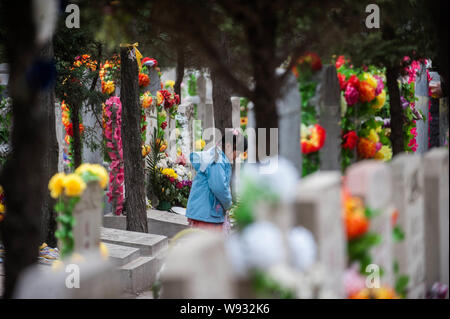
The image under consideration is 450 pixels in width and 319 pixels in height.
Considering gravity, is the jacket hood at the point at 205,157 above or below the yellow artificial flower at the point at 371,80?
below

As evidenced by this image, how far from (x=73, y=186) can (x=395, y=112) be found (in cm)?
458

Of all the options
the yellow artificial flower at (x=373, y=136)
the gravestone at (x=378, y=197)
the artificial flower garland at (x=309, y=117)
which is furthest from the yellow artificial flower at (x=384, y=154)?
the gravestone at (x=378, y=197)

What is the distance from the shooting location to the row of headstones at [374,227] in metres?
3.20

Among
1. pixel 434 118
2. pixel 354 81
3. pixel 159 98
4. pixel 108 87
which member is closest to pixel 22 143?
pixel 354 81

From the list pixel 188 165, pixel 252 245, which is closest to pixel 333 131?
pixel 252 245

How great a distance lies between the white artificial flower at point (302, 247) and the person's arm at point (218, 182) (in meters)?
3.85

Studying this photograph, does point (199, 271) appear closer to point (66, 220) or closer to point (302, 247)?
point (302, 247)

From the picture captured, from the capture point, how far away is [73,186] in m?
3.84

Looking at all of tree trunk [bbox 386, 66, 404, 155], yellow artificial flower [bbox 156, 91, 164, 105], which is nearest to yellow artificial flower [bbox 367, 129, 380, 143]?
tree trunk [bbox 386, 66, 404, 155]

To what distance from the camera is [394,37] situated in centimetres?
734

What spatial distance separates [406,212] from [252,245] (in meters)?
1.65

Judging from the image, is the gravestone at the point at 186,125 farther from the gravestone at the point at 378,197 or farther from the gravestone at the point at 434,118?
the gravestone at the point at 378,197

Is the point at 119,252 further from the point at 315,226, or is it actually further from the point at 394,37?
the point at 315,226

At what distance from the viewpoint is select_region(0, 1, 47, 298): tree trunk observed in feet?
11.9
